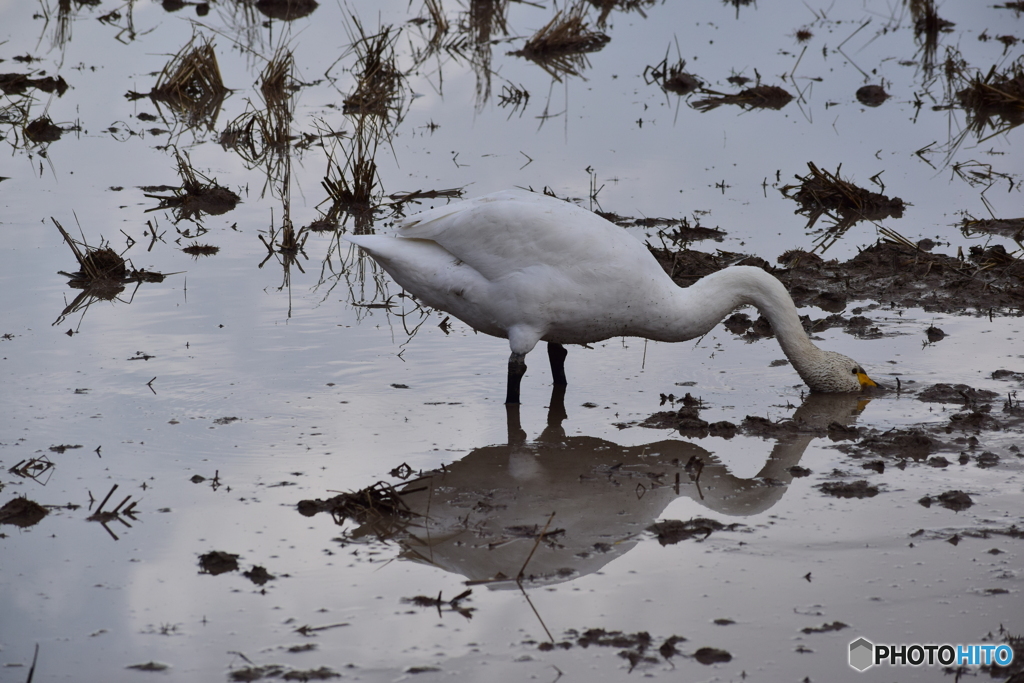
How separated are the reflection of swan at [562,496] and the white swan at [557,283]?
1.61 feet

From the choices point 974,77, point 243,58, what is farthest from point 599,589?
point 243,58

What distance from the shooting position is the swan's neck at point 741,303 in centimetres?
620

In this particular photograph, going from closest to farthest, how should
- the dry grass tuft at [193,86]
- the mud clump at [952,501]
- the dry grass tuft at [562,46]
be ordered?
the mud clump at [952,501]
the dry grass tuft at [193,86]
the dry grass tuft at [562,46]

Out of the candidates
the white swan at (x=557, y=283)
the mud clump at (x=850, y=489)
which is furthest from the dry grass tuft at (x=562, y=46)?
the mud clump at (x=850, y=489)

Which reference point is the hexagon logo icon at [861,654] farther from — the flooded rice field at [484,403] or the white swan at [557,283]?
the white swan at [557,283]

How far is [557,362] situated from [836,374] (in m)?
1.67

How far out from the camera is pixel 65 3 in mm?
18344

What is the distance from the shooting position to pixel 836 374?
6488 mm

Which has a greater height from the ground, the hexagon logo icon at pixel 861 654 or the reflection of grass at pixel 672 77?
the reflection of grass at pixel 672 77

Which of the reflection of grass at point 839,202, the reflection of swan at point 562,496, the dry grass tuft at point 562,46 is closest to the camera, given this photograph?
the reflection of swan at point 562,496

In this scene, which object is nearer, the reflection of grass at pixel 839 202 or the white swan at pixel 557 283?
the white swan at pixel 557 283

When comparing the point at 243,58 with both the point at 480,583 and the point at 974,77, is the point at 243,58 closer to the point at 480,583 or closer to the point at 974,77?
the point at 974,77

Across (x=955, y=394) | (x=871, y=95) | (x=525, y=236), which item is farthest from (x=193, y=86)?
(x=955, y=394)

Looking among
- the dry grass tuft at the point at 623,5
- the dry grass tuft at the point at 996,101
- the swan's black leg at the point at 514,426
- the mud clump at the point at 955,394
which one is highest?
the dry grass tuft at the point at 623,5
